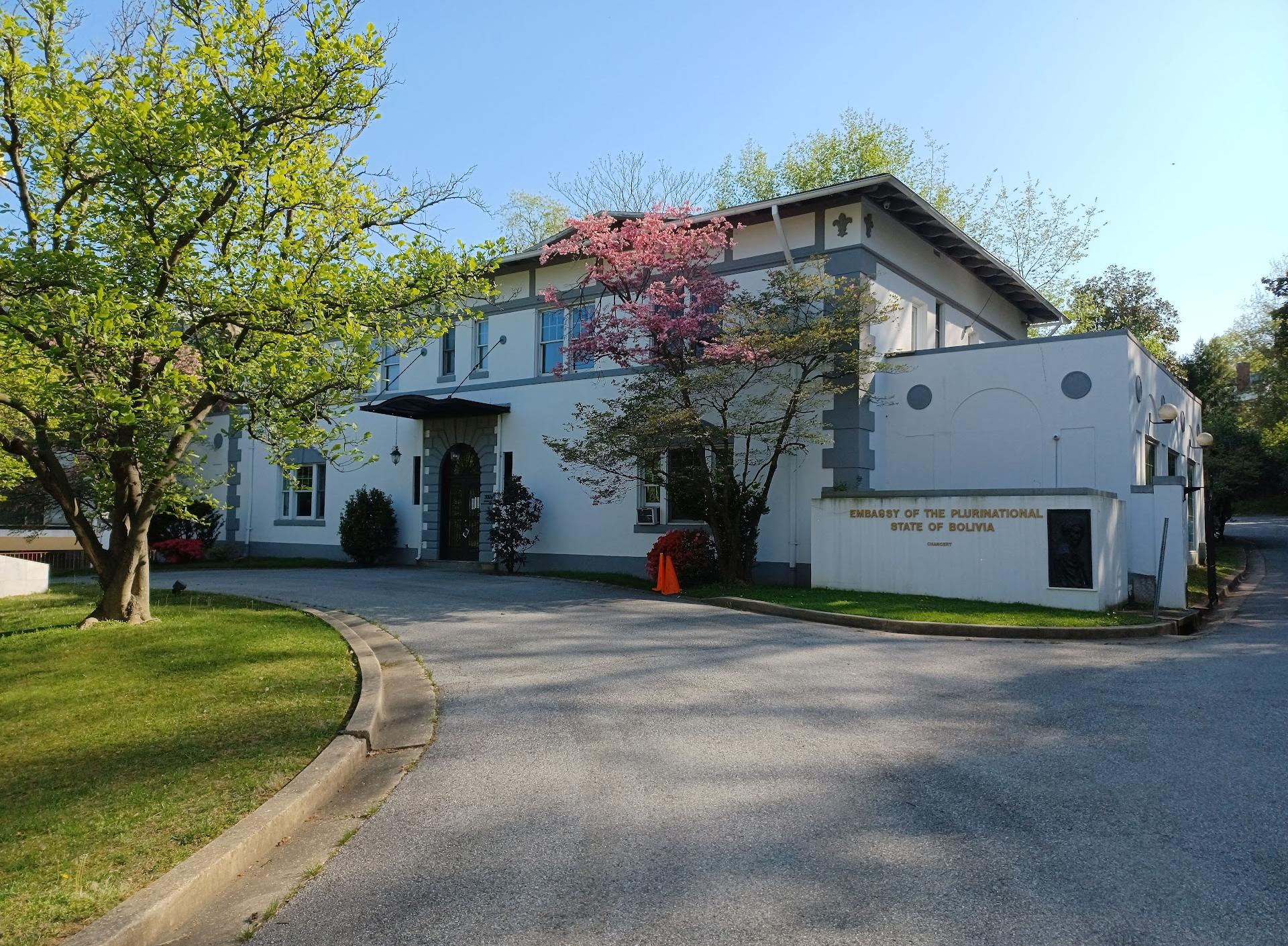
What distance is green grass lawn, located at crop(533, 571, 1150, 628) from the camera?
39.2 feet

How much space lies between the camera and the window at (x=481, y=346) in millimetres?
22453

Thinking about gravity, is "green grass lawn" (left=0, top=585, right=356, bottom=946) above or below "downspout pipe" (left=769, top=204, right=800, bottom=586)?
below

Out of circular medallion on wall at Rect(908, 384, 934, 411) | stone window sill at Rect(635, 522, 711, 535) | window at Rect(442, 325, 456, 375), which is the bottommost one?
stone window sill at Rect(635, 522, 711, 535)

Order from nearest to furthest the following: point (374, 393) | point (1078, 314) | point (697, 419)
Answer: point (697, 419), point (374, 393), point (1078, 314)

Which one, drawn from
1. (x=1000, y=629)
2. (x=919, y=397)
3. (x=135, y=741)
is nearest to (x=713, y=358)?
(x=919, y=397)

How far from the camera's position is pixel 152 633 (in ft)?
33.3

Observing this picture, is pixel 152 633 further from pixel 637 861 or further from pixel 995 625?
pixel 995 625

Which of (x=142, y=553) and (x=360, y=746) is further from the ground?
(x=142, y=553)

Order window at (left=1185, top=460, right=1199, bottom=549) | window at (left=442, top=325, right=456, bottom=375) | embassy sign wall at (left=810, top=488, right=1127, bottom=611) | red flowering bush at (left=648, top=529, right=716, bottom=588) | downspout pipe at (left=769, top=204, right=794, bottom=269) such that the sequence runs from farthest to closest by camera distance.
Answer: window at (left=442, top=325, right=456, bottom=375) < window at (left=1185, top=460, right=1199, bottom=549) < downspout pipe at (left=769, top=204, right=794, bottom=269) < red flowering bush at (left=648, top=529, right=716, bottom=588) < embassy sign wall at (left=810, top=488, right=1127, bottom=611)

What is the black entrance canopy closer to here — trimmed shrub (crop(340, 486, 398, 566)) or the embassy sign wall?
trimmed shrub (crop(340, 486, 398, 566))

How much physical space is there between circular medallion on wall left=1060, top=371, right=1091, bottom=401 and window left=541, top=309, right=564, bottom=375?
A: 10762 mm

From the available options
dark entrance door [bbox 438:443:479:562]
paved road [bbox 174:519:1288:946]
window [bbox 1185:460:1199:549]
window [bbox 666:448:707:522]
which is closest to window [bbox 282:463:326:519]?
dark entrance door [bbox 438:443:479:562]

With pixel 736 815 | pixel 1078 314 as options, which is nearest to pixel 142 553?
pixel 736 815

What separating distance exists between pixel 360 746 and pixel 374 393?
66.1 feet
